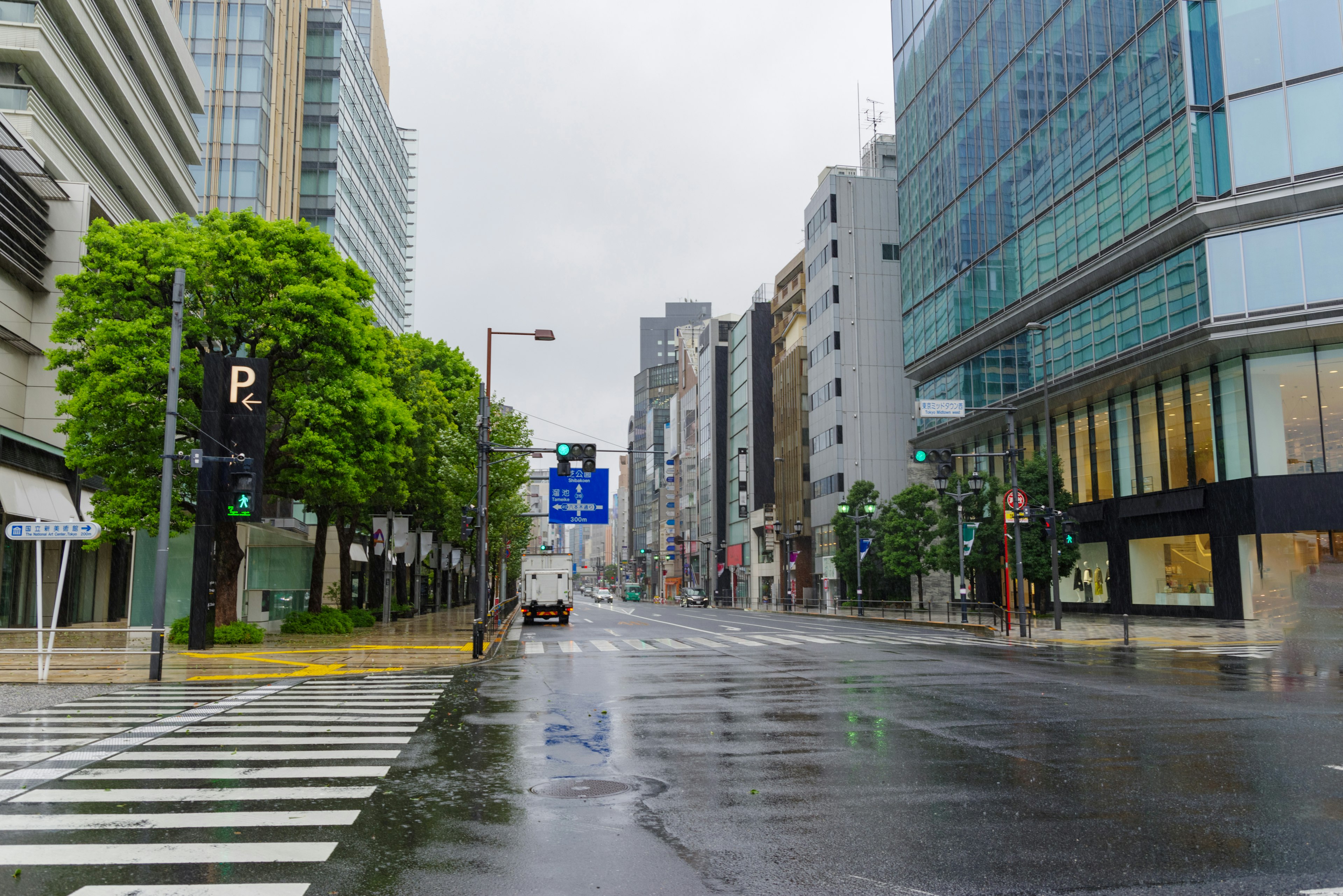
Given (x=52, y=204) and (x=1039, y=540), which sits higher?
(x=52, y=204)

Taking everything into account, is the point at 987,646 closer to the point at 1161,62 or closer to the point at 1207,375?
the point at 1207,375

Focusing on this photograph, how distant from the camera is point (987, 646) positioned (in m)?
29.3

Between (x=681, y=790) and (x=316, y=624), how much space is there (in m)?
27.1

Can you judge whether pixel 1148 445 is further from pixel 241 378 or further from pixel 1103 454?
pixel 241 378

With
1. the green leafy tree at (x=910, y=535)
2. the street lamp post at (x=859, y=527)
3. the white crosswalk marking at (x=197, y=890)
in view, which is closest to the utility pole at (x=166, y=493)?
the white crosswalk marking at (x=197, y=890)

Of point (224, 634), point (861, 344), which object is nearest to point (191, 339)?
point (224, 634)

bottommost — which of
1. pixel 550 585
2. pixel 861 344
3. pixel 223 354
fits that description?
pixel 550 585

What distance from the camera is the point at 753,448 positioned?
105m

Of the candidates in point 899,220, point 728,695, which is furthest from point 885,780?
point 899,220

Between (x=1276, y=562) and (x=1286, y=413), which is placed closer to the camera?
(x=1276, y=562)

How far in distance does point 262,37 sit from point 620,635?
47026 millimetres

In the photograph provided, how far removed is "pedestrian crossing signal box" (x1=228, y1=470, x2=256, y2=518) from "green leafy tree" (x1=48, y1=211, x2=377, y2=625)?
1.98m

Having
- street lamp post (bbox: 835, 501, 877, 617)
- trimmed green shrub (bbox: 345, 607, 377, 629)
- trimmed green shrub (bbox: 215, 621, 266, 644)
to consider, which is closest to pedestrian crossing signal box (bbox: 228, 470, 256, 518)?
trimmed green shrub (bbox: 215, 621, 266, 644)

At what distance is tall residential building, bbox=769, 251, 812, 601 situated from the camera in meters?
88.2
